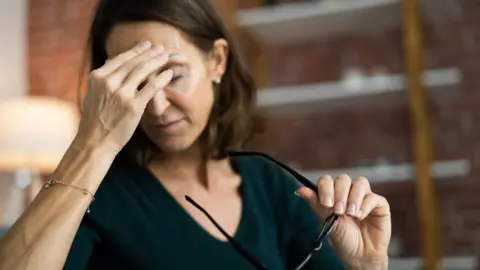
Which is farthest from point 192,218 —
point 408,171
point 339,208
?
point 408,171

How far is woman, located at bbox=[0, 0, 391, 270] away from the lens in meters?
0.88

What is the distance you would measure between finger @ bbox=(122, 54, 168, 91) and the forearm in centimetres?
10

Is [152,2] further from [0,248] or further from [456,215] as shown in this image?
[456,215]

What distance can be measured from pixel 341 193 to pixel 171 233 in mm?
281

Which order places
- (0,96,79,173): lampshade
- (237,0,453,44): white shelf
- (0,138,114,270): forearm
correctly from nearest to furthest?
(0,138,114,270): forearm → (237,0,453,44): white shelf → (0,96,79,173): lampshade

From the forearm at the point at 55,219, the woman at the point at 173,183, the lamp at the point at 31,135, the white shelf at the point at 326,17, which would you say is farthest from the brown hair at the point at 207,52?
the lamp at the point at 31,135

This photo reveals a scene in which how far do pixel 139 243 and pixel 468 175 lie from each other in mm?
1362

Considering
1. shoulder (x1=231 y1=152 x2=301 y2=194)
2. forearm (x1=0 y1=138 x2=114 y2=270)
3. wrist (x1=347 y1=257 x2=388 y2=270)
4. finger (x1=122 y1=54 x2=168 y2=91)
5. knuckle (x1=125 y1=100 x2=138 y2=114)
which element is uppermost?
finger (x1=122 y1=54 x2=168 y2=91)

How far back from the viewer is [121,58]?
93 cm

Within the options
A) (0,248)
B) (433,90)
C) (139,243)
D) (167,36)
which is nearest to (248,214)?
(139,243)

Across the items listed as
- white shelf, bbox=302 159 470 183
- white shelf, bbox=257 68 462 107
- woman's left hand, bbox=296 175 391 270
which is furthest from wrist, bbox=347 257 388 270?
white shelf, bbox=257 68 462 107

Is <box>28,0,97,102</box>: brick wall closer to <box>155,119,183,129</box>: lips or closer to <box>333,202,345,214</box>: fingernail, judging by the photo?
<box>155,119,183,129</box>: lips

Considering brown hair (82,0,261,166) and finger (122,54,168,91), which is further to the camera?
brown hair (82,0,261,166)

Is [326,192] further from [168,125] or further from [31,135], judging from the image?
[31,135]
